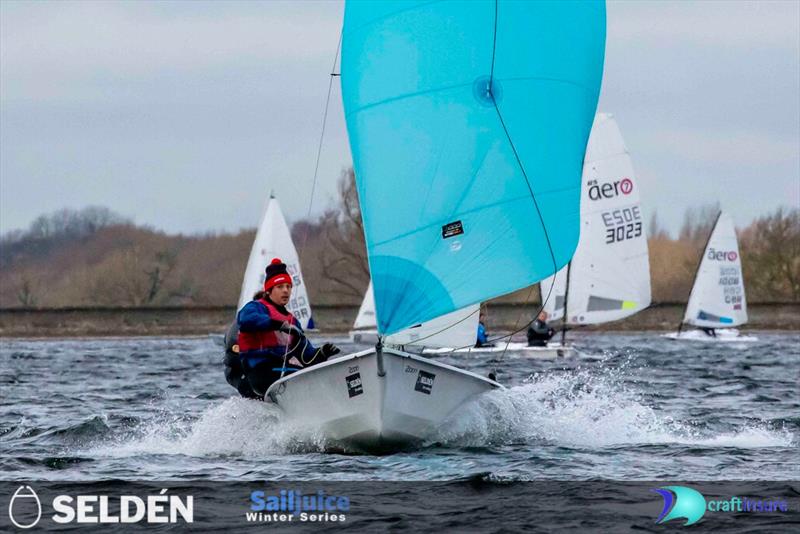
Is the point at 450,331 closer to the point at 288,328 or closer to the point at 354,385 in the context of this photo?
the point at 288,328

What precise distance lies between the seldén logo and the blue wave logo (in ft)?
70.7

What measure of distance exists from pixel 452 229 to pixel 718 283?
3047 cm

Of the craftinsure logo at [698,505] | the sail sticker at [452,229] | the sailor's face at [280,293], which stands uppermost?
the sail sticker at [452,229]

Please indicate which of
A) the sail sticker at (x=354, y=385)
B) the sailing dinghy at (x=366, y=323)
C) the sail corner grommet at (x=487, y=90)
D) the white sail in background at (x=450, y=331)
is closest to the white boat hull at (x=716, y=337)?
the sailing dinghy at (x=366, y=323)

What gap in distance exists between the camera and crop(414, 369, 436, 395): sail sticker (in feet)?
32.6

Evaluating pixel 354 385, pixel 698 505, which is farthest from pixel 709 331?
pixel 698 505

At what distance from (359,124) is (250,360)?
6.78ft

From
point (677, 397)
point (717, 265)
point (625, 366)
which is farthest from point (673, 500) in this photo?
point (717, 265)

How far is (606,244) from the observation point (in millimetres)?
30125

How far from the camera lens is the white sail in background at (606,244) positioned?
29.8 meters

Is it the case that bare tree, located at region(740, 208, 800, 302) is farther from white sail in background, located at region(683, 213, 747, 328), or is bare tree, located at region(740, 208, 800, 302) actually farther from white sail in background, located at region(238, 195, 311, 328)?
white sail in background, located at region(238, 195, 311, 328)

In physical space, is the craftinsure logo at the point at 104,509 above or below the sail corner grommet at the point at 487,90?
below

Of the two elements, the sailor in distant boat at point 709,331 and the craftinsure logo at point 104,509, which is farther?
the sailor in distant boat at point 709,331

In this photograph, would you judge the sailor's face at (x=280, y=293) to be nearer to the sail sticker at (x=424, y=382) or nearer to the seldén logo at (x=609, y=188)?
the sail sticker at (x=424, y=382)
